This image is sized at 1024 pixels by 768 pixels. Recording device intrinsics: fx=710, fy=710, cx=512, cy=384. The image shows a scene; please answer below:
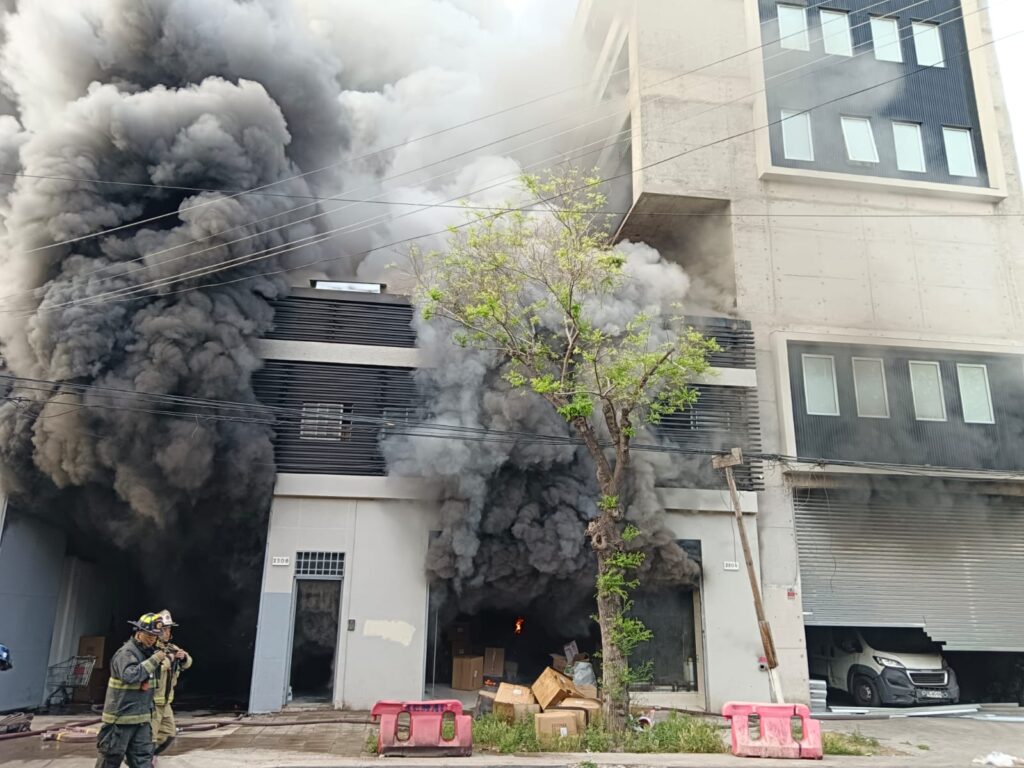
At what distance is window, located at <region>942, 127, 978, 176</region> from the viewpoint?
57.1ft

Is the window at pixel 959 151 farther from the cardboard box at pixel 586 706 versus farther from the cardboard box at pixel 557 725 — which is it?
the cardboard box at pixel 557 725

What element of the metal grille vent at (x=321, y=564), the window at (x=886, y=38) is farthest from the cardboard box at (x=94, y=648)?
the window at (x=886, y=38)

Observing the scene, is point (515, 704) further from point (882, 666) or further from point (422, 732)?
point (882, 666)

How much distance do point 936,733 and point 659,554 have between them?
5.07 m

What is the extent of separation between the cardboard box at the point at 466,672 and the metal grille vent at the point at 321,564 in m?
3.17

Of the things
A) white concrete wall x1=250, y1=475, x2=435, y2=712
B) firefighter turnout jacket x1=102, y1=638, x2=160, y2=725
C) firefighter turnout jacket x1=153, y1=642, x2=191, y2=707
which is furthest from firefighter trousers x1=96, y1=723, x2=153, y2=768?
white concrete wall x1=250, y1=475, x2=435, y2=712

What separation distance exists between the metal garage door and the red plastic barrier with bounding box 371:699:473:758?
871 cm

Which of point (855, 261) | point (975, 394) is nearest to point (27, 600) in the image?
point (855, 261)

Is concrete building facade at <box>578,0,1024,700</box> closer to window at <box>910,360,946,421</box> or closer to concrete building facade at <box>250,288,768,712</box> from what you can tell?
window at <box>910,360,946,421</box>

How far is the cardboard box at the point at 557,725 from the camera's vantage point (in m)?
9.20

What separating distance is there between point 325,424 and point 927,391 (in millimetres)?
12851

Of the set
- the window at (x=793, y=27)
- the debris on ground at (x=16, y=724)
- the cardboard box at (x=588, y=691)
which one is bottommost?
the debris on ground at (x=16, y=724)

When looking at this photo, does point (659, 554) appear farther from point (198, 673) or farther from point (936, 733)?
point (198, 673)

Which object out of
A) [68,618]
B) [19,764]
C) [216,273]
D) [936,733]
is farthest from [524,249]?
[68,618]
